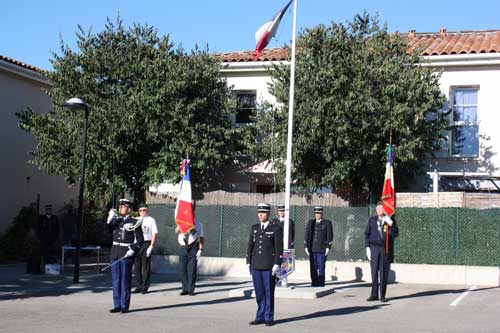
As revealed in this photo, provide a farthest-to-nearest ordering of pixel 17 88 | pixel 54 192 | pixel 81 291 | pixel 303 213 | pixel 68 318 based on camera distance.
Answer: pixel 54 192
pixel 17 88
pixel 303 213
pixel 81 291
pixel 68 318

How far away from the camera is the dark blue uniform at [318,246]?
17578 millimetres

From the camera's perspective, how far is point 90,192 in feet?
79.6

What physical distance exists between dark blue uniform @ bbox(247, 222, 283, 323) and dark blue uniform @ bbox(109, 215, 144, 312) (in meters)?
2.28

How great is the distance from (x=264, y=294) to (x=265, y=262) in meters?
0.51

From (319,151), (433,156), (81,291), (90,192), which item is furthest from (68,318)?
(433,156)

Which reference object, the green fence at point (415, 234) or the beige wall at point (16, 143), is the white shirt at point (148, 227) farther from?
the beige wall at point (16, 143)

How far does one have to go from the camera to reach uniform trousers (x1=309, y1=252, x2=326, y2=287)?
57.6ft

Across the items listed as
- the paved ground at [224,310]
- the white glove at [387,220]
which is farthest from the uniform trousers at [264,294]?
the white glove at [387,220]

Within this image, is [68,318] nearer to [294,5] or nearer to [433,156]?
[294,5]

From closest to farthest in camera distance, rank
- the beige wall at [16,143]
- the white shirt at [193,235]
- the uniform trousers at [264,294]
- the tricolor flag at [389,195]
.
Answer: the uniform trousers at [264,294] < the tricolor flag at [389,195] < the white shirt at [193,235] < the beige wall at [16,143]

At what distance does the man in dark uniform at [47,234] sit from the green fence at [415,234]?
435cm

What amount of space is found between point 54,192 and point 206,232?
10.4 m

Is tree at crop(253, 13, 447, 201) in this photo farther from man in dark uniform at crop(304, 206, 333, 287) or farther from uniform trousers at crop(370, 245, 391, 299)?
uniform trousers at crop(370, 245, 391, 299)

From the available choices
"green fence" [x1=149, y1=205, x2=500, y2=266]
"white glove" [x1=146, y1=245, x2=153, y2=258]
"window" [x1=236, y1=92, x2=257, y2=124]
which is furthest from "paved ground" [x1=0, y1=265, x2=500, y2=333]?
"window" [x1=236, y1=92, x2=257, y2=124]
